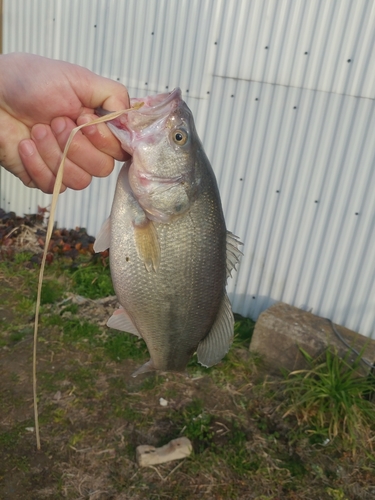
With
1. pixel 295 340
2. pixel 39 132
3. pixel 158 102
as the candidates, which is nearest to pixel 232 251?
pixel 158 102

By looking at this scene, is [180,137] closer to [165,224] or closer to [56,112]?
[165,224]

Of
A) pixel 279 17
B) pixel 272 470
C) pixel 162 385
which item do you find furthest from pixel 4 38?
pixel 272 470

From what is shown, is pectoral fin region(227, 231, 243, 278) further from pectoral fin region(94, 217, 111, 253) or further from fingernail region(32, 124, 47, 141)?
fingernail region(32, 124, 47, 141)

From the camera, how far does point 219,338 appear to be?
191 cm

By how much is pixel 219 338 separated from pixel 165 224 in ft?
1.80

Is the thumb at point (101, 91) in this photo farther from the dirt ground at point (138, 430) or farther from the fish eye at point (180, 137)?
the dirt ground at point (138, 430)

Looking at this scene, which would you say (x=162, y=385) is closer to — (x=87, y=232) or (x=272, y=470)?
(x=272, y=470)

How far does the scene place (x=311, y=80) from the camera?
4.41 meters

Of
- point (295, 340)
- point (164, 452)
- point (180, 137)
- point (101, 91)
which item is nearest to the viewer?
point (180, 137)

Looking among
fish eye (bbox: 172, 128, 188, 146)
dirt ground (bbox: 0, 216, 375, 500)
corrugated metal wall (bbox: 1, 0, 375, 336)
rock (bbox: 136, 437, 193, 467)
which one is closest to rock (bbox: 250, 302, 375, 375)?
dirt ground (bbox: 0, 216, 375, 500)

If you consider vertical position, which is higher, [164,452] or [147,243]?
[147,243]

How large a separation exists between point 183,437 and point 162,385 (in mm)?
634

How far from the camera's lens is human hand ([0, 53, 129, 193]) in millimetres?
1836

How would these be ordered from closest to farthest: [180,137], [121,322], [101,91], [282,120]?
[180,137] → [101,91] → [121,322] → [282,120]
